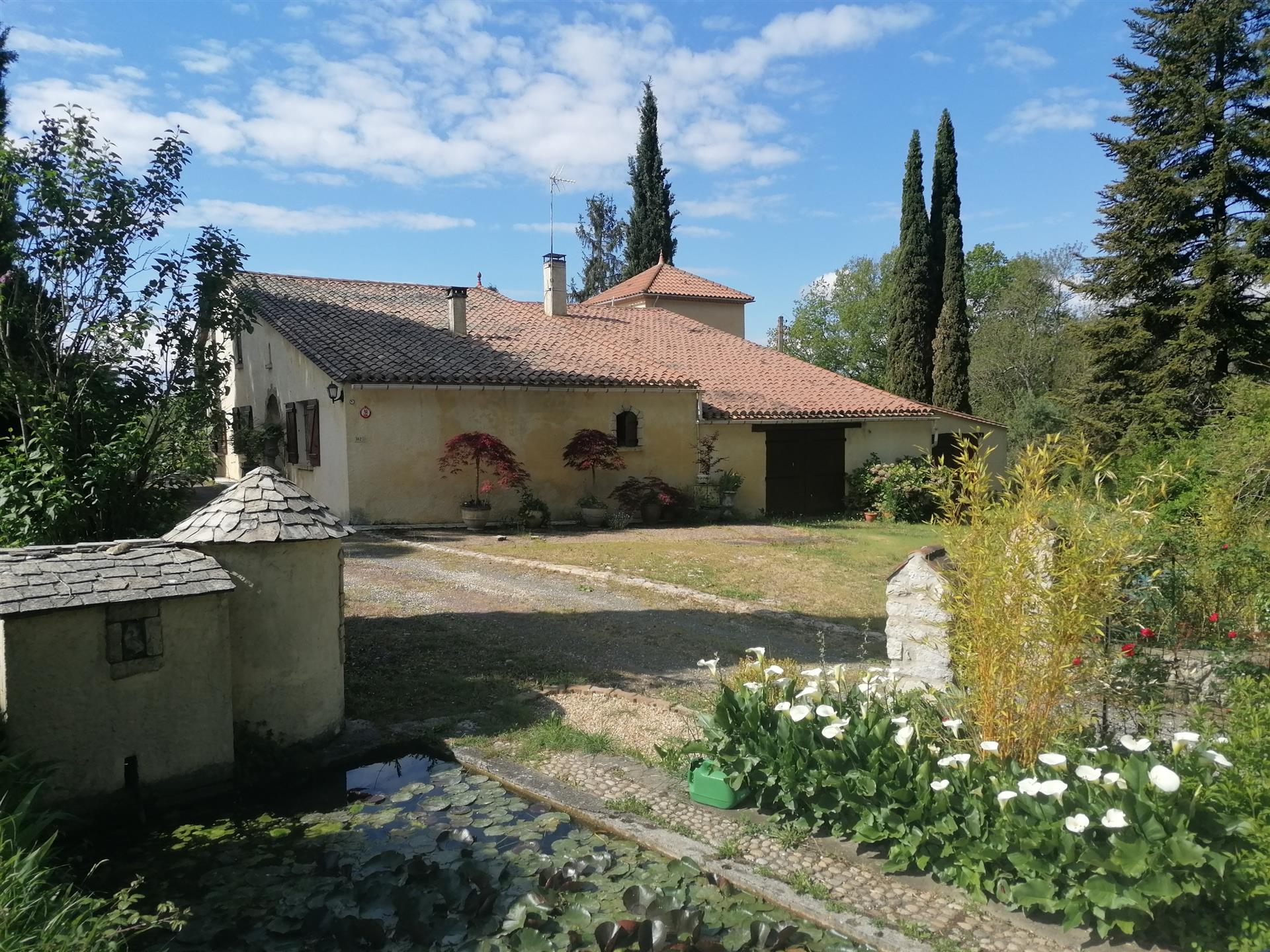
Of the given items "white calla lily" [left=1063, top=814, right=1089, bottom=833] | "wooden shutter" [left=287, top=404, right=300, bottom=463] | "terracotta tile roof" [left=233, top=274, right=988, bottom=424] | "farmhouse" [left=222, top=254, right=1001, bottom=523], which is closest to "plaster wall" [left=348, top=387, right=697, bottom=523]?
"farmhouse" [left=222, top=254, right=1001, bottom=523]

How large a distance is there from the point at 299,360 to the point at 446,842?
14949 mm

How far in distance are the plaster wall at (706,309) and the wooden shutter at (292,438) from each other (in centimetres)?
1375

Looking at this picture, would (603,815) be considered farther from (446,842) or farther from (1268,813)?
(1268,813)

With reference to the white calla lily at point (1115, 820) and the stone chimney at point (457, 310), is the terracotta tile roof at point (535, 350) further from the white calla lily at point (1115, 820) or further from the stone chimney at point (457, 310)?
the white calla lily at point (1115, 820)

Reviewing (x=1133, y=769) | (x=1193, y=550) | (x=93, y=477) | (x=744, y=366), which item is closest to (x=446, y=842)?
(x=1133, y=769)

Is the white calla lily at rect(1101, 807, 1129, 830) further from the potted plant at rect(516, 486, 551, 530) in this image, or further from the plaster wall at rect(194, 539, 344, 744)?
the potted plant at rect(516, 486, 551, 530)

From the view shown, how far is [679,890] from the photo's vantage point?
3.78 metres

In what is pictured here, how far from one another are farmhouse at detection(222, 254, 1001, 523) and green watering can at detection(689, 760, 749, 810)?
36.6 feet

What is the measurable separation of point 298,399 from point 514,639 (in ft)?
38.8

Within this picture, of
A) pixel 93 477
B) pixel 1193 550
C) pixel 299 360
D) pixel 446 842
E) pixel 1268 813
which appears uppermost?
pixel 299 360

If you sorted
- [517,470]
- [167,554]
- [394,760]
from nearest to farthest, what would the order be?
[167,554] → [394,760] → [517,470]

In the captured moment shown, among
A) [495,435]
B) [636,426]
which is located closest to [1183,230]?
[636,426]

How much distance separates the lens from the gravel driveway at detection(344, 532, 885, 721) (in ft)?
22.0

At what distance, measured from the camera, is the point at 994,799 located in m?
3.62
